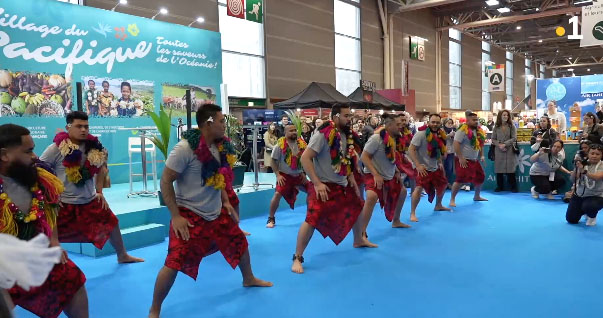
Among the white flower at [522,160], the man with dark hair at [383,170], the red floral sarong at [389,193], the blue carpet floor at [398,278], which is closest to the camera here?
the blue carpet floor at [398,278]

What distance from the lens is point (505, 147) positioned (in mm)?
8695

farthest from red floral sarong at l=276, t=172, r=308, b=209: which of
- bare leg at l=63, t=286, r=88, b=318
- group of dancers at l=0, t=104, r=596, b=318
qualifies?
bare leg at l=63, t=286, r=88, b=318

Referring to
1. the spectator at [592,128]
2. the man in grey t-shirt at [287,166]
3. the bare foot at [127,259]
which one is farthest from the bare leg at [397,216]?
the spectator at [592,128]

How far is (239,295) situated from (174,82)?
7089 millimetres

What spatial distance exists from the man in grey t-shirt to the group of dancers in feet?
3.39

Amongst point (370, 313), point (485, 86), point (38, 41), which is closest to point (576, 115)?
point (370, 313)

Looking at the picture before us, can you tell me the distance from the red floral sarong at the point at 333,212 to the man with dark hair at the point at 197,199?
1055mm

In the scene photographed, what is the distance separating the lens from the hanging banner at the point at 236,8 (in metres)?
12.3

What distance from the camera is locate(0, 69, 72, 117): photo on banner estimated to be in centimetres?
→ 718

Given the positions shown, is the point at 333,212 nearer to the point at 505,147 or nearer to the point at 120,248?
the point at 120,248

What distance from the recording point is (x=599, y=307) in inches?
123

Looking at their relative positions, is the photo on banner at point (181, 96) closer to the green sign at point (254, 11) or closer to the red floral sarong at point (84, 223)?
the green sign at point (254, 11)

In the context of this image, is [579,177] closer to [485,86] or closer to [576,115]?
[576,115]

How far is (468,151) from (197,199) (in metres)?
5.50
